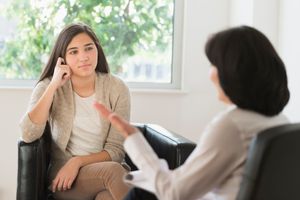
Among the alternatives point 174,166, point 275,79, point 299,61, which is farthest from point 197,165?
point 299,61

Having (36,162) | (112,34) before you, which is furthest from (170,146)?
(112,34)

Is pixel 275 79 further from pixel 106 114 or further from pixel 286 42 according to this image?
pixel 286 42

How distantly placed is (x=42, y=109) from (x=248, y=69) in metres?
1.20

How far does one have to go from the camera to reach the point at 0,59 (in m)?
3.04

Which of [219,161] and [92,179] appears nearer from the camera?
[219,161]

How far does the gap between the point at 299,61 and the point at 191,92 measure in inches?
34.0

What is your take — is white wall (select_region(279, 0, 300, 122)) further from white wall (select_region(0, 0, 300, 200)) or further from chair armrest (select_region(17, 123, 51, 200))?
chair armrest (select_region(17, 123, 51, 200))

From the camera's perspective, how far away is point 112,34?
312cm

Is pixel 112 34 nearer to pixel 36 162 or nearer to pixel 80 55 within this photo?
pixel 80 55

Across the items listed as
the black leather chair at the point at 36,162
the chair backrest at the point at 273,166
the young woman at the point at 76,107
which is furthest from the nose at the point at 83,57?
the chair backrest at the point at 273,166

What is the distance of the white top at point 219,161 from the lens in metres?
1.14

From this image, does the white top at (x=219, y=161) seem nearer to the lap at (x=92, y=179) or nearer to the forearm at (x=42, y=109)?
the lap at (x=92, y=179)

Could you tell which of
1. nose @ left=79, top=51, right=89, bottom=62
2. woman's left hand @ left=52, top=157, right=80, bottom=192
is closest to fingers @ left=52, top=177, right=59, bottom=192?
woman's left hand @ left=52, top=157, right=80, bottom=192

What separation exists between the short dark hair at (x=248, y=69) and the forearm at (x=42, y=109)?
1.08 metres
